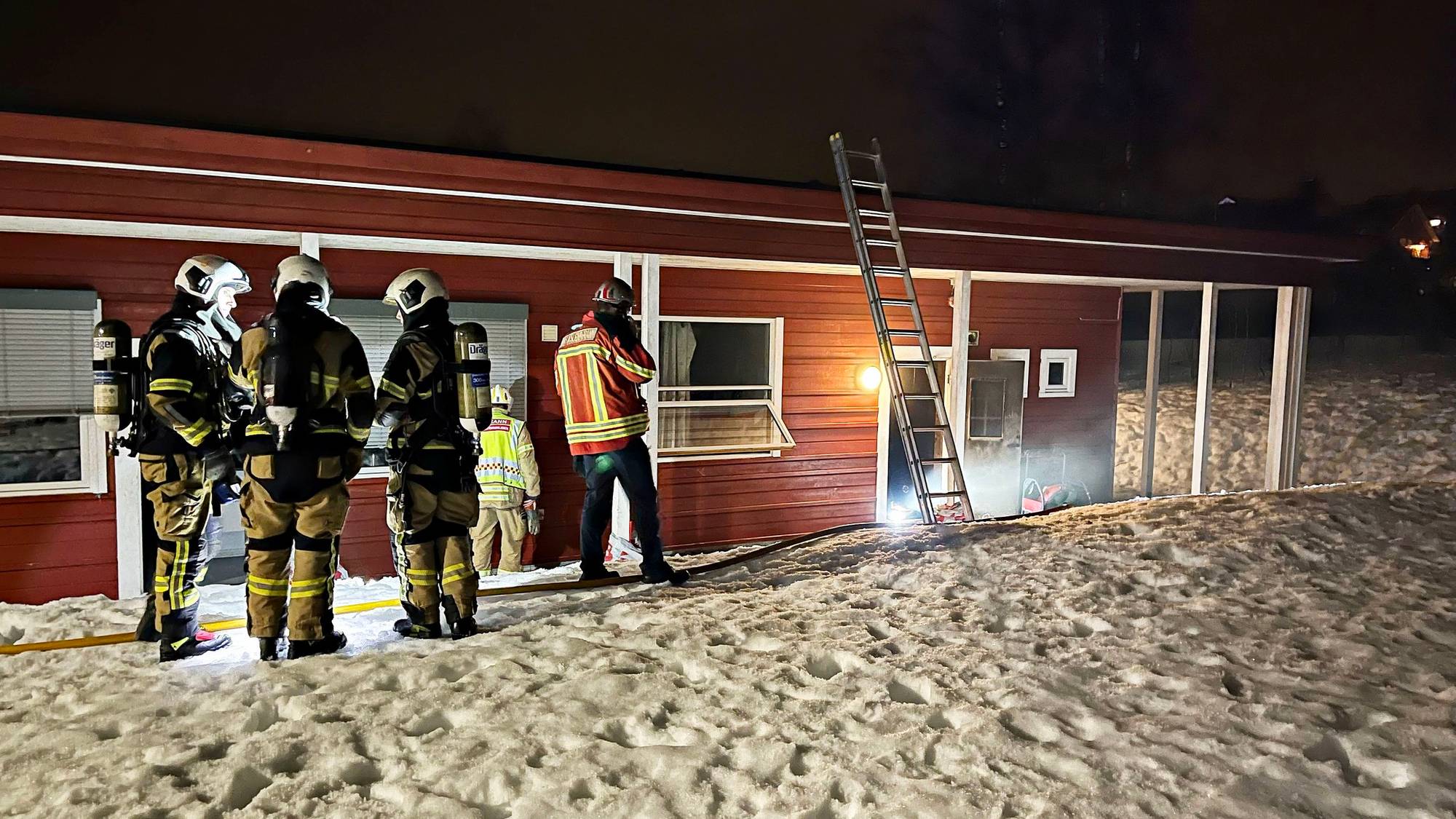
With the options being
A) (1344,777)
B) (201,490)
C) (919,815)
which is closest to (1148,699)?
(1344,777)

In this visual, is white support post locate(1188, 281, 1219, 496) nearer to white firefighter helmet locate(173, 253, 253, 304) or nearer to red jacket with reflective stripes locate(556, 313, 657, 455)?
red jacket with reflective stripes locate(556, 313, 657, 455)

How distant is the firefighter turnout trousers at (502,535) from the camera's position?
7191mm

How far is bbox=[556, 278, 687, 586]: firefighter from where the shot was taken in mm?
5477

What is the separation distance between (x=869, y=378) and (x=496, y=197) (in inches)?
170

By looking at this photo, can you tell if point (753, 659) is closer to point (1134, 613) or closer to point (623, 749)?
point (623, 749)

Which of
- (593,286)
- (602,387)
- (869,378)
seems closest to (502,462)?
(593,286)

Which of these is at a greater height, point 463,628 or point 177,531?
point 177,531

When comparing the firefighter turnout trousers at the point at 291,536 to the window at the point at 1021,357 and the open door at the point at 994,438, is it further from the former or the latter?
the window at the point at 1021,357

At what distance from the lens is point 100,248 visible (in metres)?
6.07

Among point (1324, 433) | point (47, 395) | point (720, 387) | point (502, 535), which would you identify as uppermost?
point (720, 387)

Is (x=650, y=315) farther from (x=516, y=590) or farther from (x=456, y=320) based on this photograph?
(x=516, y=590)

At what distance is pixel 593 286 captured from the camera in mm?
7703

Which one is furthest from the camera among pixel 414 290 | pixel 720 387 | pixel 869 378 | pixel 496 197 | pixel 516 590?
pixel 869 378

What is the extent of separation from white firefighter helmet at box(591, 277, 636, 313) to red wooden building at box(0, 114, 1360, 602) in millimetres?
1621
